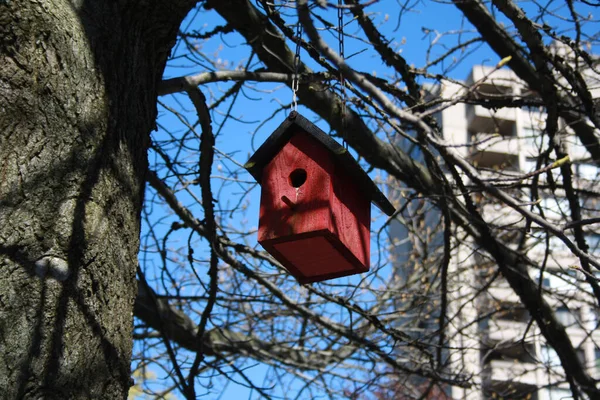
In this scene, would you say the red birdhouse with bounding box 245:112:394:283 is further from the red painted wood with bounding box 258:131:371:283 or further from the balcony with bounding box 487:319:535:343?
the balcony with bounding box 487:319:535:343

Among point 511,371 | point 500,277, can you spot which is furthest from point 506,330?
point 511,371

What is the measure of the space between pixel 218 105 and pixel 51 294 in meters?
3.20

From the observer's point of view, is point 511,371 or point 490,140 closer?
point 490,140

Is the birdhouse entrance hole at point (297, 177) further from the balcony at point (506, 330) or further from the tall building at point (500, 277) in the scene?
the balcony at point (506, 330)

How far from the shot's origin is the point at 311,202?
268 cm

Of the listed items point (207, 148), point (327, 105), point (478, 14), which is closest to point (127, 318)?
point (207, 148)

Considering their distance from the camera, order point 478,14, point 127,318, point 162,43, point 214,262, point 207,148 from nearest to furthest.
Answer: point 127,318
point 162,43
point 207,148
point 214,262
point 478,14

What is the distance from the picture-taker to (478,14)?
189 inches

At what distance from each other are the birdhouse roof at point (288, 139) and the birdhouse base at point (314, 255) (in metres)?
0.31

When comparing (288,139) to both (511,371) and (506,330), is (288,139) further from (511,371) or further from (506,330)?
(506,330)

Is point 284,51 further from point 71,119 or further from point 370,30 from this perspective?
point 71,119

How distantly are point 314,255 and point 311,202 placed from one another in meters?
0.22

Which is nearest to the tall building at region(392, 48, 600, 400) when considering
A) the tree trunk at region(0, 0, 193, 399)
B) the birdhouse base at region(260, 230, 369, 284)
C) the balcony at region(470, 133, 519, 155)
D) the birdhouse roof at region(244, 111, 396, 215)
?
the balcony at region(470, 133, 519, 155)

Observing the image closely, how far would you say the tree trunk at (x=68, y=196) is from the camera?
1.95 m
